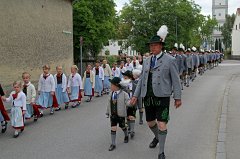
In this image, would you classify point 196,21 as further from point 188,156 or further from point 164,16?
point 188,156

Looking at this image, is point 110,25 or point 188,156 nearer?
point 188,156

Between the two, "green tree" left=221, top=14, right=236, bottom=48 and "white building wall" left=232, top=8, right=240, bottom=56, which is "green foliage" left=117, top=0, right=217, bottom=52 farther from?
"green tree" left=221, top=14, right=236, bottom=48

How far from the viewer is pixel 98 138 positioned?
8.12 m

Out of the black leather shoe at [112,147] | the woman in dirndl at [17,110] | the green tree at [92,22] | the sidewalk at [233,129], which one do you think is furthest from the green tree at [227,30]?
the black leather shoe at [112,147]

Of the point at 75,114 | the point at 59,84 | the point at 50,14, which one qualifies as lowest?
the point at 75,114

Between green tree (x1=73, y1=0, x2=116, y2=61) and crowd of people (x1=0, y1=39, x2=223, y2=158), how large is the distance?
41.8 ft

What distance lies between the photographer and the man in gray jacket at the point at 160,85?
20.5 ft

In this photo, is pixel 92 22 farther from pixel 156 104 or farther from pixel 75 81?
pixel 156 104

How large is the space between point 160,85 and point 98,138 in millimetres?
2390

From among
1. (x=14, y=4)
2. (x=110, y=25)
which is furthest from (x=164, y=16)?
(x=14, y=4)

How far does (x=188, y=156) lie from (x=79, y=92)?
752 centimetres

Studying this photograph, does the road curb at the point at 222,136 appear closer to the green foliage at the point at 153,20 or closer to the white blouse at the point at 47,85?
the white blouse at the point at 47,85

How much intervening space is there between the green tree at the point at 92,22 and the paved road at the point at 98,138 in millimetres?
20897

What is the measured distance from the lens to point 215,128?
29.5ft
